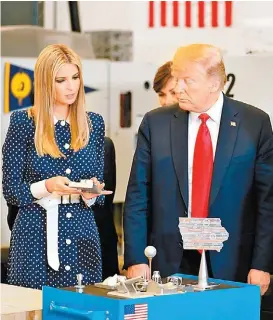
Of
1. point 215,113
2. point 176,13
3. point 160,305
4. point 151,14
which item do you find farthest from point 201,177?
point 151,14

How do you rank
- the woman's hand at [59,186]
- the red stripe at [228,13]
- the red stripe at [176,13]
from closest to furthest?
the woman's hand at [59,186] < the red stripe at [228,13] < the red stripe at [176,13]

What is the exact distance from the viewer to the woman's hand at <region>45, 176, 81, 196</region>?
3441mm

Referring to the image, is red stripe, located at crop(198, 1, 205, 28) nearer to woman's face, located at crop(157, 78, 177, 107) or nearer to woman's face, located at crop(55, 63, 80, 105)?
woman's face, located at crop(157, 78, 177, 107)

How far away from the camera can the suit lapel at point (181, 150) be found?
357 cm

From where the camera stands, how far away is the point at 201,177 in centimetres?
357

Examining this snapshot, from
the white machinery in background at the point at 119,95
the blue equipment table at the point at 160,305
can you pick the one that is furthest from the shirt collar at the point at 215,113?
the white machinery in background at the point at 119,95

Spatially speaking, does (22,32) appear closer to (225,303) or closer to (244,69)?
(244,69)

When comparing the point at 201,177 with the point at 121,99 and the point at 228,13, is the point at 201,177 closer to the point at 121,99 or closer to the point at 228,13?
the point at 228,13

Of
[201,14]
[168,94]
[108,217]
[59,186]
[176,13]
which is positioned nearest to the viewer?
[59,186]

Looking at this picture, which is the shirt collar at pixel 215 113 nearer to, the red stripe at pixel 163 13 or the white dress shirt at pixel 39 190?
the white dress shirt at pixel 39 190

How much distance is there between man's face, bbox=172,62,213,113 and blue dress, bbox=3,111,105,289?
380 mm

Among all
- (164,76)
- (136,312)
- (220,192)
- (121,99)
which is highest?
(164,76)

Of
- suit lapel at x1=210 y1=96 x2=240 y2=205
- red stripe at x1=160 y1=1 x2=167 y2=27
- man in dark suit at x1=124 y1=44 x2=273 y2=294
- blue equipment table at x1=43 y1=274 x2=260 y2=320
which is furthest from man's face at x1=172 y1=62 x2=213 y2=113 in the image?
red stripe at x1=160 y1=1 x2=167 y2=27

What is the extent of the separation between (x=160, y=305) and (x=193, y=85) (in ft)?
3.76
